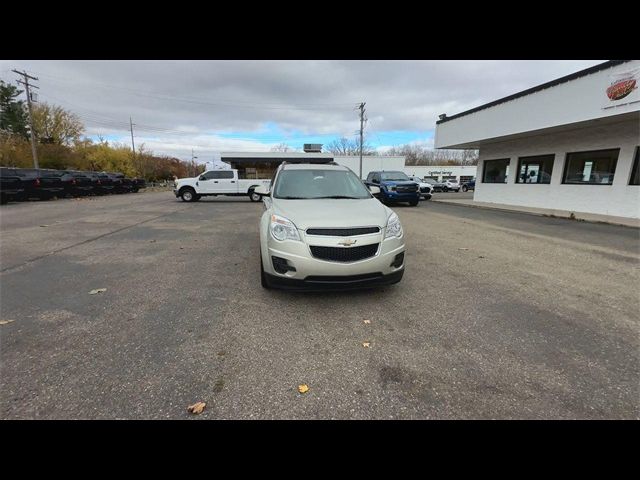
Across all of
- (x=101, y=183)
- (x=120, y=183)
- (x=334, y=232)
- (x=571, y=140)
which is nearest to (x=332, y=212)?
(x=334, y=232)

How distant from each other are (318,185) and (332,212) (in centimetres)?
120

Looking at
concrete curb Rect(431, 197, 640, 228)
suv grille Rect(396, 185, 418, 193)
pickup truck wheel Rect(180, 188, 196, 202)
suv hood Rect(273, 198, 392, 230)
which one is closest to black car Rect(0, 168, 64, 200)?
pickup truck wheel Rect(180, 188, 196, 202)

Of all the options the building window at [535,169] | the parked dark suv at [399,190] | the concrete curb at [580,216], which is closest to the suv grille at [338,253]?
the concrete curb at [580,216]

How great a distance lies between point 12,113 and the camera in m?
41.1

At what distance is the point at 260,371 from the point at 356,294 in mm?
1882

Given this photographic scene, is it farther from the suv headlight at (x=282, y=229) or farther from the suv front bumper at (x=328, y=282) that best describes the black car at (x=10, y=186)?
the suv front bumper at (x=328, y=282)

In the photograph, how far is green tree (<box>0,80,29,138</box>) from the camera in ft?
133

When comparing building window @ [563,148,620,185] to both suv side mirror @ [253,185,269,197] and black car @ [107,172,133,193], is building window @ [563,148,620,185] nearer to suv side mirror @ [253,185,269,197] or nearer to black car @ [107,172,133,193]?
suv side mirror @ [253,185,269,197]

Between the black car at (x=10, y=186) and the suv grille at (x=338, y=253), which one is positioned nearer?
the suv grille at (x=338, y=253)

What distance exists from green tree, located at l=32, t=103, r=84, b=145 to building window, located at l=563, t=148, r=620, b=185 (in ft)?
188

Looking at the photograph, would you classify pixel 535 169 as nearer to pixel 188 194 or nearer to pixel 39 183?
pixel 188 194

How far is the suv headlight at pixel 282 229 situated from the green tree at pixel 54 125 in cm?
5479

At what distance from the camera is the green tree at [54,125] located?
41.1 m
